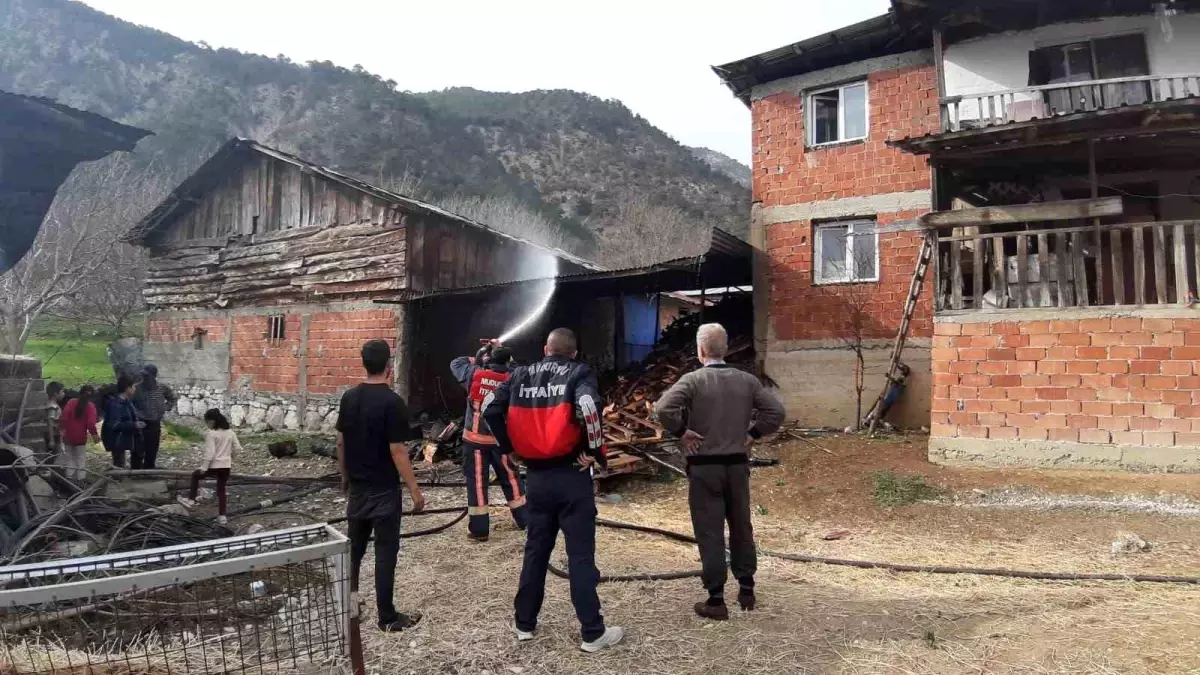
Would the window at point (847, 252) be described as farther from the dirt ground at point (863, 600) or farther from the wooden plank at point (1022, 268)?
the dirt ground at point (863, 600)

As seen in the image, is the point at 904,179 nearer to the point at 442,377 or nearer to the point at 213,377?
the point at 442,377

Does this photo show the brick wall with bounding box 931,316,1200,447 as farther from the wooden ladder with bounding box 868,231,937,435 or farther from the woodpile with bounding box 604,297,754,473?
the woodpile with bounding box 604,297,754,473

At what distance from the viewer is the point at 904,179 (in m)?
11.7

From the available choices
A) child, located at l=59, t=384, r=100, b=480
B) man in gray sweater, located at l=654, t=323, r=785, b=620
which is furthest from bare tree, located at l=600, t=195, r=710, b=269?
man in gray sweater, located at l=654, t=323, r=785, b=620

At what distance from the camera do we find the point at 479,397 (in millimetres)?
6395

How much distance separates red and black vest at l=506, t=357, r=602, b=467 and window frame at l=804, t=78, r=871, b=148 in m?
10.2

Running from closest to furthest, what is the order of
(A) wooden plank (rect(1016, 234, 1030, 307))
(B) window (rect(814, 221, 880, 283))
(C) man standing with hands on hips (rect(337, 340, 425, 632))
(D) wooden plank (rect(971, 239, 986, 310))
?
(C) man standing with hands on hips (rect(337, 340, 425, 632))
(A) wooden plank (rect(1016, 234, 1030, 307))
(D) wooden plank (rect(971, 239, 986, 310))
(B) window (rect(814, 221, 880, 283))

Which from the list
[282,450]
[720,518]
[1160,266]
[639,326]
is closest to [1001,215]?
[1160,266]

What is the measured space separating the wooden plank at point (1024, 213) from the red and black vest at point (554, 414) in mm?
7278

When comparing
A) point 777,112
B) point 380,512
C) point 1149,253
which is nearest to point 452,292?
point 777,112

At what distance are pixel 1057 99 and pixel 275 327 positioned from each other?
15943 mm

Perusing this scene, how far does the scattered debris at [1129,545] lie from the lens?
567 centimetres

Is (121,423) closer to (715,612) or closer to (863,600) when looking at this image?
(715,612)

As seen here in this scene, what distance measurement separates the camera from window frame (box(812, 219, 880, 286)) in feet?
39.0
